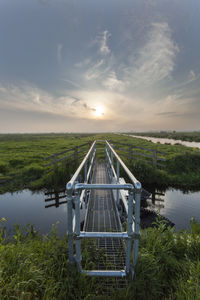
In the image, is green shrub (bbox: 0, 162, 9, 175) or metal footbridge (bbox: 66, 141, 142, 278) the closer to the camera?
metal footbridge (bbox: 66, 141, 142, 278)

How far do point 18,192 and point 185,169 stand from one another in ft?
Result: 42.4

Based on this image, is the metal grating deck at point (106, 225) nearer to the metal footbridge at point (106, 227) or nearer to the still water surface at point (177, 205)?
the metal footbridge at point (106, 227)

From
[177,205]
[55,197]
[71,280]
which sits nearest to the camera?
[71,280]

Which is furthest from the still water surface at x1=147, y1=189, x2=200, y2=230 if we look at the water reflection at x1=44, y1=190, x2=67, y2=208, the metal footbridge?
the water reflection at x1=44, y1=190, x2=67, y2=208

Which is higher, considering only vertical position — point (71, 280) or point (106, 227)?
point (71, 280)

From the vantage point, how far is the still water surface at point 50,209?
5.66 metres

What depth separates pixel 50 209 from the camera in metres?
6.78

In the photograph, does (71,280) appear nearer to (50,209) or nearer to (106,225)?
(106,225)

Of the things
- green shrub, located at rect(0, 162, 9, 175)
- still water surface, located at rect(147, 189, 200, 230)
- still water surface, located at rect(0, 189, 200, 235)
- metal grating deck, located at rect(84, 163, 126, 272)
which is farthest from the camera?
green shrub, located at rect(0, 162, 9, 175)

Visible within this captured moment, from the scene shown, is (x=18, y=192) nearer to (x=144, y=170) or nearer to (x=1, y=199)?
(x=1, y=199)

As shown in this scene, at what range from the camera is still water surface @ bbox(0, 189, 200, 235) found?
18.6 feet

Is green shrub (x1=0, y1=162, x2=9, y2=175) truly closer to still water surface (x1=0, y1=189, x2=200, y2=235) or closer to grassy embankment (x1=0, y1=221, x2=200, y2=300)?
still water surface (x1=0, y1=189, x2=200, y2=235)

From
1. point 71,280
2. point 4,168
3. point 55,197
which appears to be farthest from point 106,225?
point 4,168

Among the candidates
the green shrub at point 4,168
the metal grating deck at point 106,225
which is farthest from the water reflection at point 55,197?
the green shrub at point 4,168
